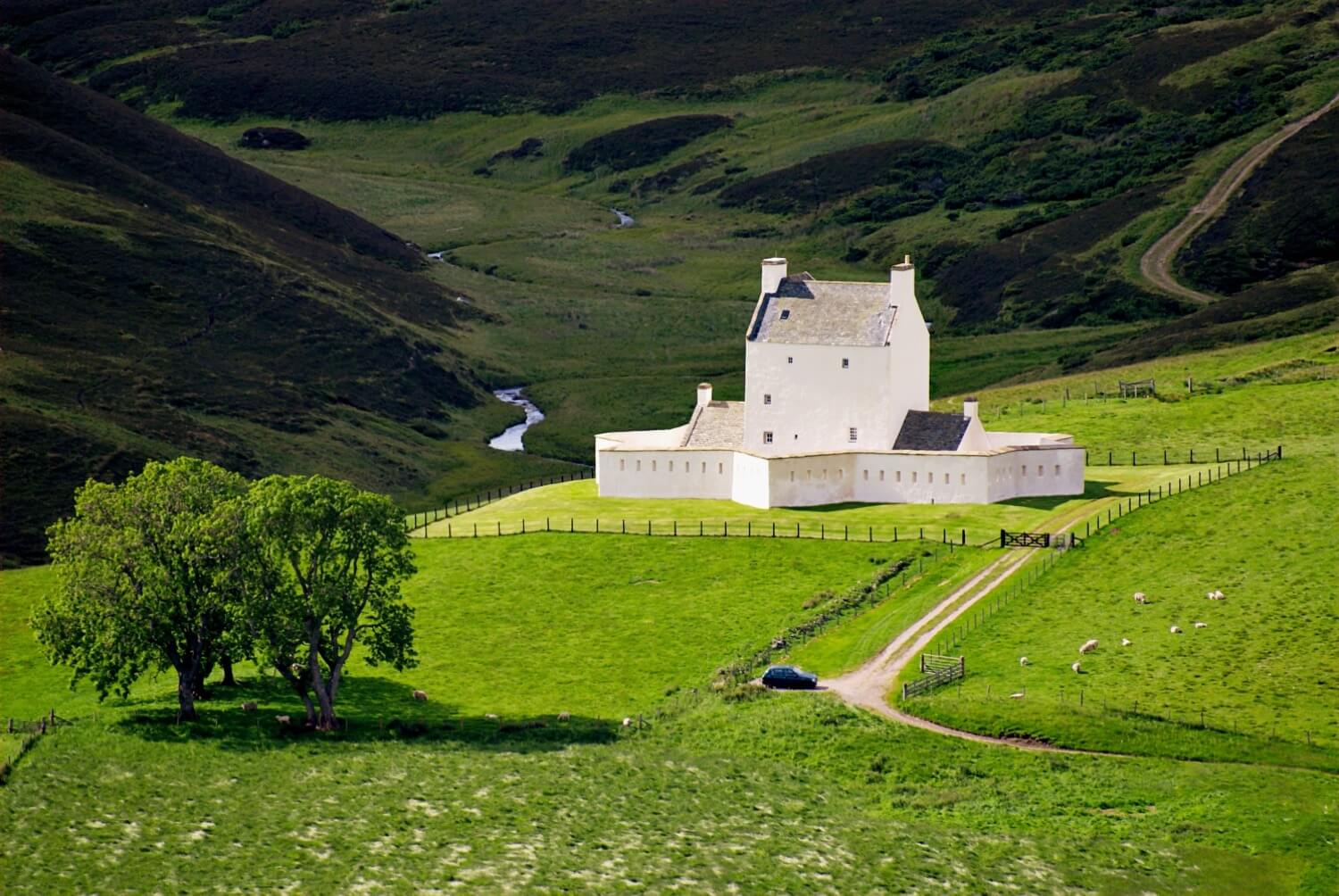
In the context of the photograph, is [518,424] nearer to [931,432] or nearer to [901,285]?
[901,285]

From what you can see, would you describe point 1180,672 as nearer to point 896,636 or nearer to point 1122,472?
point 896,636

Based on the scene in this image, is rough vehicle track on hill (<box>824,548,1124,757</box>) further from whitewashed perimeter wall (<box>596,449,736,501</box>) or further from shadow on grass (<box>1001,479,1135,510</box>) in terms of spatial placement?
whitewashed perimeter wall (<box>596,449,736,501</box>)

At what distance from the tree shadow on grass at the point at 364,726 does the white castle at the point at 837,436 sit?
27.3 metres

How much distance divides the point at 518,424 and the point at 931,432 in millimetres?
63806

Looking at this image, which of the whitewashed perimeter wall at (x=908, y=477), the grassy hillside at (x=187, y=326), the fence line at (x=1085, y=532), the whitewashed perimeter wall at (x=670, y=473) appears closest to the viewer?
Answer: the fence line at (x=1085, y=532)

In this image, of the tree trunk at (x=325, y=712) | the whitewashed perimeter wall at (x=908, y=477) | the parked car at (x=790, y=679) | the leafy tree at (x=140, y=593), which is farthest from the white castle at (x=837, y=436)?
the leafy tree at (x=140, y=593)

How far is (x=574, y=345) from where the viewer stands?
179m

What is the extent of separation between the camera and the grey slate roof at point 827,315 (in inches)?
3684

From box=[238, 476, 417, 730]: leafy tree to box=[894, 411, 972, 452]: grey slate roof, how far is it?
104ft

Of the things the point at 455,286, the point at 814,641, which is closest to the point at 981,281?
the point at 455,286

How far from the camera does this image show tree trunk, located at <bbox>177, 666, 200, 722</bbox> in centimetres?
6362

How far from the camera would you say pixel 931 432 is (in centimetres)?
9131

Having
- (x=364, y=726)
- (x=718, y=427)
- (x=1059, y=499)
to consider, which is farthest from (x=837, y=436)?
(x=364, y=726)

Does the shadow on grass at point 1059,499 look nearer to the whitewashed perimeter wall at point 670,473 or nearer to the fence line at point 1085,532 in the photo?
the fence line at point 1085,532
